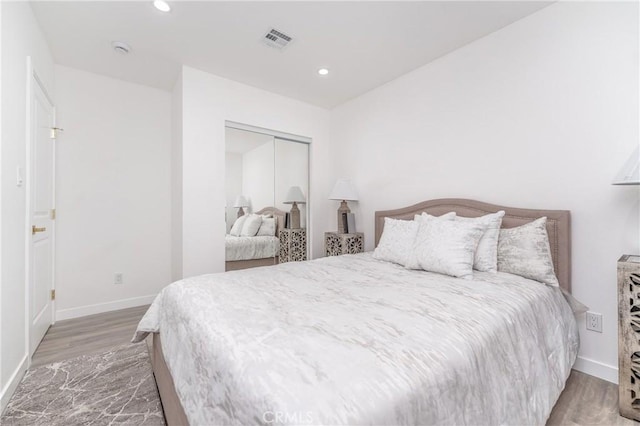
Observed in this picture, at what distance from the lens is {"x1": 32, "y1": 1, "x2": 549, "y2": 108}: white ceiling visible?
2.06 meters

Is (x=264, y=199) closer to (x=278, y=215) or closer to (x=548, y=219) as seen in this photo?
(x=278, y=215)

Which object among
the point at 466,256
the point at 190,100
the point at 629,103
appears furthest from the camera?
the point at 190,100

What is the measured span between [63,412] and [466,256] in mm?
2559

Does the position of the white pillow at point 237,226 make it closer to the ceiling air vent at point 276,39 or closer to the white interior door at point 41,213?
the white interior door at point 41,213

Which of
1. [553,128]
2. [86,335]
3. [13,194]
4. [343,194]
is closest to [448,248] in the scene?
[553,128]

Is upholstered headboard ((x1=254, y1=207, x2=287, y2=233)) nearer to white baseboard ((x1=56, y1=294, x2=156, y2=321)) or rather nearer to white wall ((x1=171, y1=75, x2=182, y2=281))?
white wall ((x1=171, y1=75, x2=182, y2=281))

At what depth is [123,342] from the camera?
2391 millimetres

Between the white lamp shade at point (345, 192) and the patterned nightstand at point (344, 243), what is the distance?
17.4 inches

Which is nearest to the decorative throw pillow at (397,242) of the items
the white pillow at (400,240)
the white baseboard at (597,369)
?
the white pillow at (400,240)

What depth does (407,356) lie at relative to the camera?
841mm

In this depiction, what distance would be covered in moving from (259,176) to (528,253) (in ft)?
9.24

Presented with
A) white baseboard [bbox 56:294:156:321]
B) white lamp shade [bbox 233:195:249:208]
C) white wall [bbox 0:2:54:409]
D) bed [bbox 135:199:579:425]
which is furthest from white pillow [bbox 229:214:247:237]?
white wall [bbox 0:2:54:409]

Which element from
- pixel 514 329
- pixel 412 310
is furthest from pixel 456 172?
pixel 412 310

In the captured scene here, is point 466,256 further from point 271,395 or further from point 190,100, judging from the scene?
point 190,100
